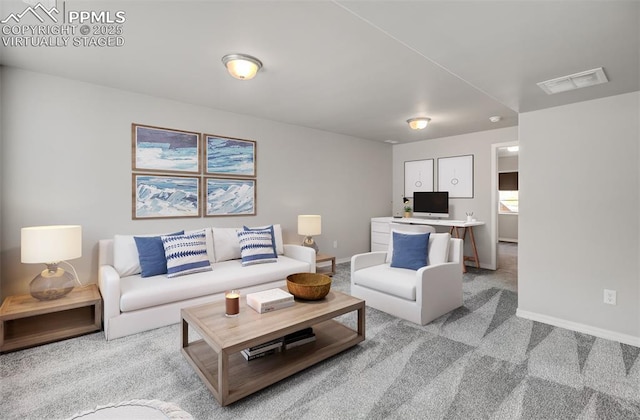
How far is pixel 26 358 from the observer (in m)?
2.24

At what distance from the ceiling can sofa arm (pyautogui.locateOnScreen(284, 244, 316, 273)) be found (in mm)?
1913

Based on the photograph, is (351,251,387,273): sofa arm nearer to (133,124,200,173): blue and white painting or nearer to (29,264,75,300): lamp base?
(133,124,200,173): blue and white painting

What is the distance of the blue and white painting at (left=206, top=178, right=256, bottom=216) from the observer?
3982mm

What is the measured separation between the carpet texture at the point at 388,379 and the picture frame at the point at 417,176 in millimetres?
3650

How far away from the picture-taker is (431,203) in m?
5.77

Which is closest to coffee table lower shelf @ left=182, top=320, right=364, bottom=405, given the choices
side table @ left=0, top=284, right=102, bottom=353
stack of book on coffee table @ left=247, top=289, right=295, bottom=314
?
stack of book on coffee table @ left=247, top=289, right=295, bottom=314

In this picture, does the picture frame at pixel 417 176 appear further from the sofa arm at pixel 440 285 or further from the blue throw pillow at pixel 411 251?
the sofa arm at pixel 440 285

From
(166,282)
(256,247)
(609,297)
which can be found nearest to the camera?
(609,297)

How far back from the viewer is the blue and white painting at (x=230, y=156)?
396cm

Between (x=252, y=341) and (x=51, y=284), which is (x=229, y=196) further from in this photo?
(x=252, y=341)

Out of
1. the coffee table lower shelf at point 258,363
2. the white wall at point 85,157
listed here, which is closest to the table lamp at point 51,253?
the white wall at point 85,157

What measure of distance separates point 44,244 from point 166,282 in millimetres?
977

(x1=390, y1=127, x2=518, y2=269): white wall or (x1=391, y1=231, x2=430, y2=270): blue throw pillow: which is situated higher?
(x1=390, y1=127, x2=518, y2=269): white wall

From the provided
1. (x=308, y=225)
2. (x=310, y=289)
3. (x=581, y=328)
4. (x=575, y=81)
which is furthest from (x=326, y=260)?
(x=575, y=81)
